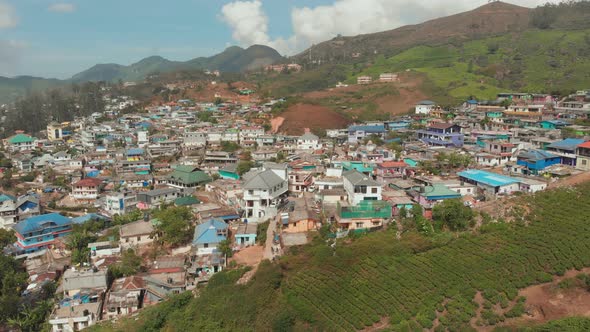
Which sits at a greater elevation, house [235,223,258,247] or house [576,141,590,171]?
house [576,141,590,171]

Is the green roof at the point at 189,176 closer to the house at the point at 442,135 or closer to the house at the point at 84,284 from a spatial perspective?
the house at the point at 84,284

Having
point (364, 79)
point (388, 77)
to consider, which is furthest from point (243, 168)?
point (364, 79)

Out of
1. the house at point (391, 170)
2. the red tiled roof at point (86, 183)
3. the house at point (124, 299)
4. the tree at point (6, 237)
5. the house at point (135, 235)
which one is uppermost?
the house at point (391, 170)

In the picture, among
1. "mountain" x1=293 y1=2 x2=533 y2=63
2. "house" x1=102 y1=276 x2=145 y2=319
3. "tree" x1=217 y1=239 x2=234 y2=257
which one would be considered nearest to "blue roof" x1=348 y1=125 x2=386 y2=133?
"tree" x1=217 y1=239 x2=234 y2=257

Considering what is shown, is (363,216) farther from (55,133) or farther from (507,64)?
(507,64)

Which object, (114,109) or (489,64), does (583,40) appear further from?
(114,109)

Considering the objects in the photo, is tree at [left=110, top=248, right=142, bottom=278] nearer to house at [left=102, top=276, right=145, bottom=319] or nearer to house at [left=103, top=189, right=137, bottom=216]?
house at [left=102, top=276, right=145, bottom=319]

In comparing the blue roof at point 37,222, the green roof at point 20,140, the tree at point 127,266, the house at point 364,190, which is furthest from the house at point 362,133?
the green roof at point 20,140
